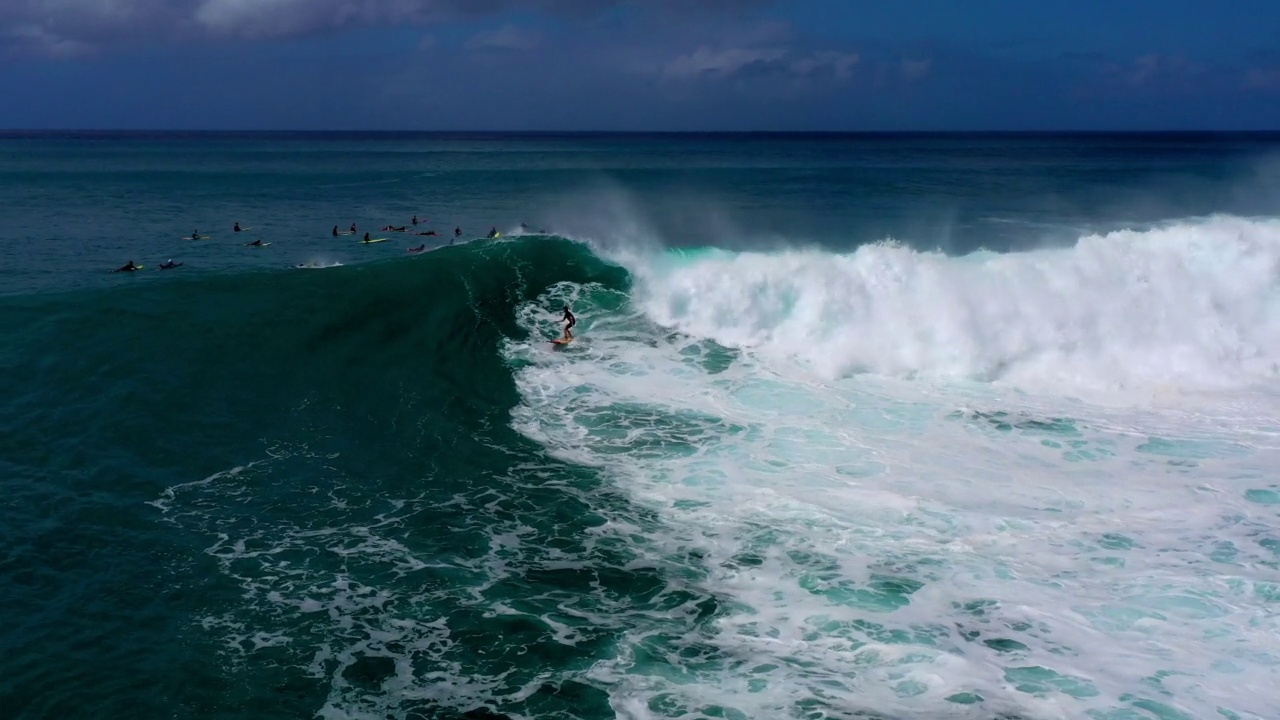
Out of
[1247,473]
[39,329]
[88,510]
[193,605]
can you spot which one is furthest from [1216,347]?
[39,329]

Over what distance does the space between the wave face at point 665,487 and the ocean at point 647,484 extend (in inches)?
2.6

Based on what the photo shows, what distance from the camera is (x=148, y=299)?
74.5 feet

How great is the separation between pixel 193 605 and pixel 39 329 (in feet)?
41.1

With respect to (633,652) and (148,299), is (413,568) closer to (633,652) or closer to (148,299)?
(633,652)

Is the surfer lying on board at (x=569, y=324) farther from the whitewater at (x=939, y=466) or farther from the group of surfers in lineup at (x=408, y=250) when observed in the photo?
the whitewater at (x=939, y=466)

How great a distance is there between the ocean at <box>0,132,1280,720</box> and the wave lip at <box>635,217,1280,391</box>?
0.11 meters

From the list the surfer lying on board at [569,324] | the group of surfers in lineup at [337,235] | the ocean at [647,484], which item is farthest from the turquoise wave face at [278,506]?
the group of surfers in lineup at [337,235]

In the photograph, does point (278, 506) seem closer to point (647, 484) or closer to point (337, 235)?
point (647, 484)

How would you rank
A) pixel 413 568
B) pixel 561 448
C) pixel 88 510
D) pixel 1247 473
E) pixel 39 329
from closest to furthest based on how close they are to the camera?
pixel 413 568, pixel 88 510, pixel 1247 473, pixel 561 448, pixel 39 329

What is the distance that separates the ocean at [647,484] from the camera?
34.1ft

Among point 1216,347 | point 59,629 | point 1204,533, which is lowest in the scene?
point 59,629

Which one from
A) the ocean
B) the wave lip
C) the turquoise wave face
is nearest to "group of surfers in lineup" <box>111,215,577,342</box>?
the ocean

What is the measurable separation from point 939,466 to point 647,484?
5169mm

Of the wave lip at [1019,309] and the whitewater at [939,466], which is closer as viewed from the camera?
the whitewater at [939,466]
